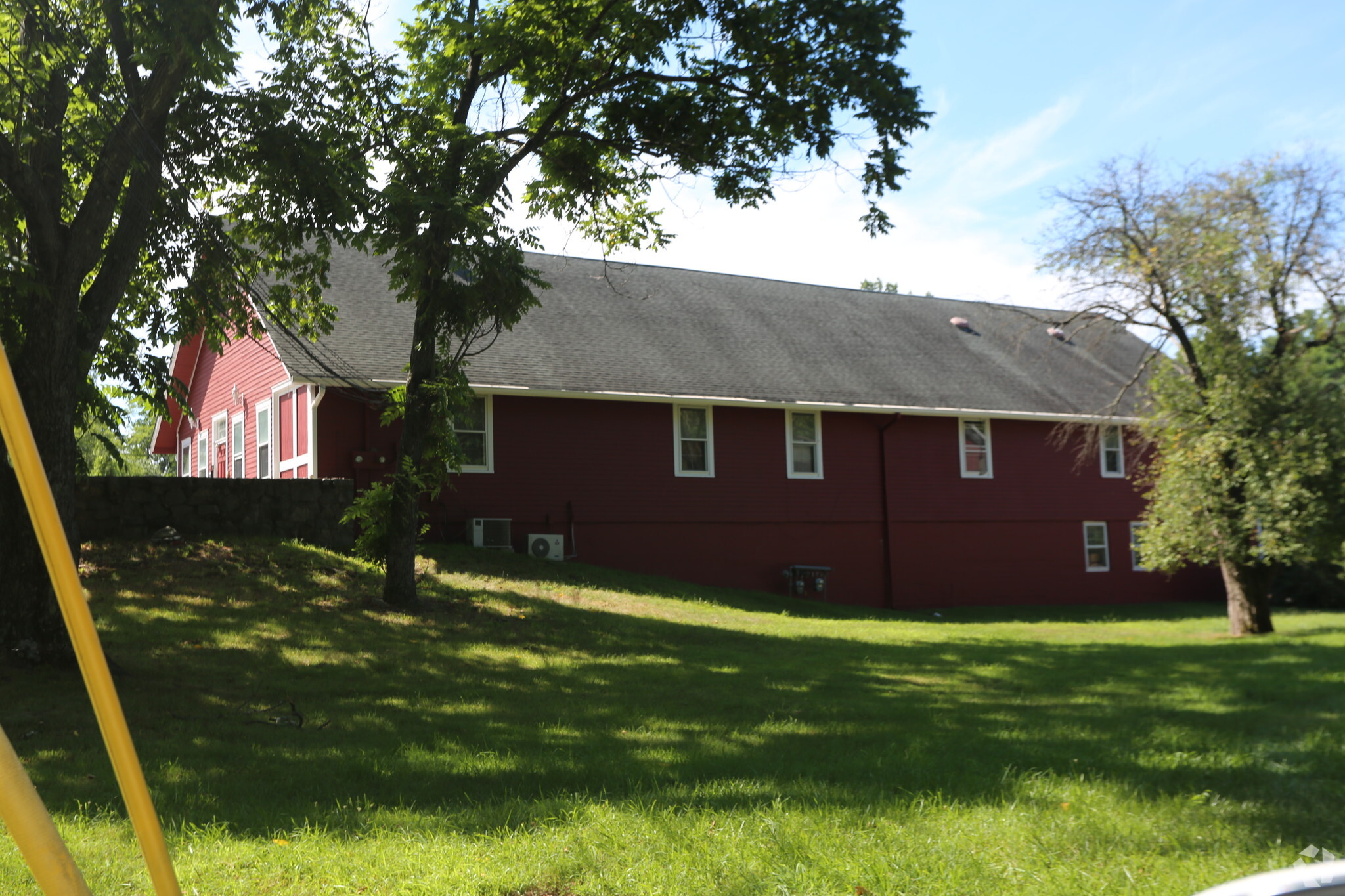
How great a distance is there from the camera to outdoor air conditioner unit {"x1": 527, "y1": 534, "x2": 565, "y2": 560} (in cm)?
1914

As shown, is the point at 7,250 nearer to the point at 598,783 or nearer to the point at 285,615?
the point at 285,615

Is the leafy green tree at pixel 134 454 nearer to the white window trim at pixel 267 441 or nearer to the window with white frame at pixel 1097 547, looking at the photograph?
the white window trim at pixel 267 441

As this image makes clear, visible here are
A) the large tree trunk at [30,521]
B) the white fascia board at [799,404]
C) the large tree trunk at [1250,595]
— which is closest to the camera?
the large tree trunk at [30,521]

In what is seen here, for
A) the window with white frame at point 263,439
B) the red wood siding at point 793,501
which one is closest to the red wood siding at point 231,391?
the window with white frame at point 263,439

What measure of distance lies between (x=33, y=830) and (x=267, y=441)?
2052cm

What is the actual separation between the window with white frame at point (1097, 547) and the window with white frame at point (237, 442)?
67.7ft

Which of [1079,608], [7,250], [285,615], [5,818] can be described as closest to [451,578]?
[285,615]

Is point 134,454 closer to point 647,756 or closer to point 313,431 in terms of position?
point 313,431

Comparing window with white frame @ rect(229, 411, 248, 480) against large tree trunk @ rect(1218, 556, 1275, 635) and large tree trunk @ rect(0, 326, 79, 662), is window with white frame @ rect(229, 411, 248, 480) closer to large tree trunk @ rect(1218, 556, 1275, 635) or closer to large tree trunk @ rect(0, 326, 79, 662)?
large tree trunk @ rect(0, 326, 79, 662)

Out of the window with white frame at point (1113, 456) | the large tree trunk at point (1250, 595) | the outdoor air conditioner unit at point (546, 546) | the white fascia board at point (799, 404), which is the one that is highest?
the white fascia board at point (799, 404)

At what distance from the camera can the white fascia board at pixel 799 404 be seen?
62.7 ft

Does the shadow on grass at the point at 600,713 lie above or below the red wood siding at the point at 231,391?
below

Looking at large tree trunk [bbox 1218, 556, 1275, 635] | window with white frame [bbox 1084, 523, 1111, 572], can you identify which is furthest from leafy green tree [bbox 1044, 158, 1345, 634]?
window with white frame [bbox 1084, 523, 1111, 572]

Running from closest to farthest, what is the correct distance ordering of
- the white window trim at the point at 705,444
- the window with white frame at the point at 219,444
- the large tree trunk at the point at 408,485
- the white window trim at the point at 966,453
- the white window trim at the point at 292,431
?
the large tree trunk at the point at 408,485, the white window trim at the point at 292,431, the white window trim at the point at 705,444, the window with white frame at the point at 219,444, the white window trim at the point at 966,453
